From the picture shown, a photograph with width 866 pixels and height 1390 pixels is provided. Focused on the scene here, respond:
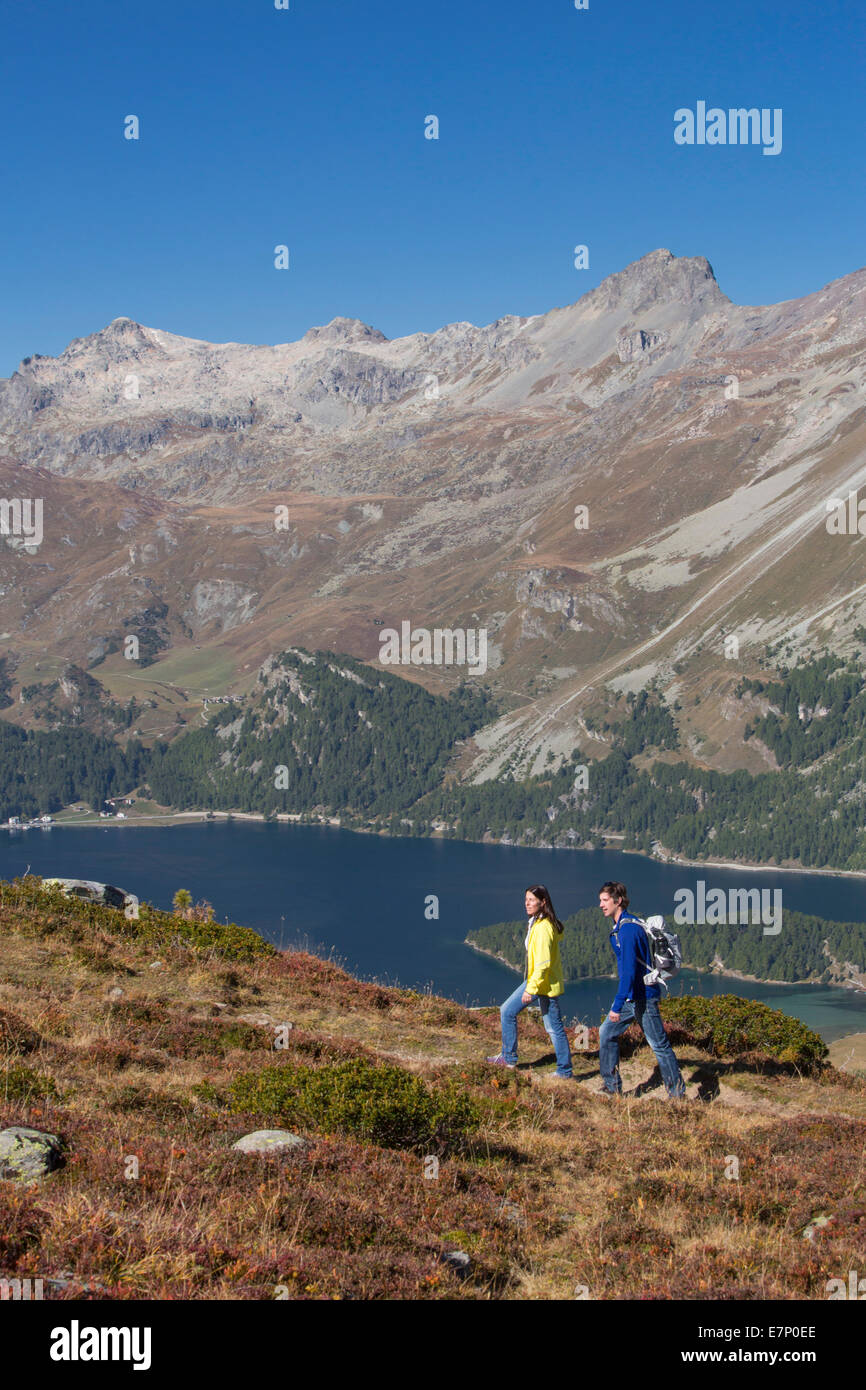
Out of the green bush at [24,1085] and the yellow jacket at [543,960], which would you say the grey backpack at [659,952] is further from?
the green bush at [24,1085]

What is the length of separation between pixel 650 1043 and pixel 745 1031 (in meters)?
5.01

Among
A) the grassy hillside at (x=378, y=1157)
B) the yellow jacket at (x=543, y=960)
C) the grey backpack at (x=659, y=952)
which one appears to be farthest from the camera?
the yellow jacket at (x=543, y=960)

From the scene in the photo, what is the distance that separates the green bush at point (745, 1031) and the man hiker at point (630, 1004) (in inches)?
146

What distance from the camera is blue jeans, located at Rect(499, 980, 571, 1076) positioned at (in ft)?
61.8

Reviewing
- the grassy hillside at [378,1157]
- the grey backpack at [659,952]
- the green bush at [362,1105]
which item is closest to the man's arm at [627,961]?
the grey backpack at [659,952]

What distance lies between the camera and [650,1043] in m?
18.7

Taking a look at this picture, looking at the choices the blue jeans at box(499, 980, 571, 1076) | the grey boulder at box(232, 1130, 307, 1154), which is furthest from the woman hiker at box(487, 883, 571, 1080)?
the grey boulder at box(232, 1130, 307, 1154)

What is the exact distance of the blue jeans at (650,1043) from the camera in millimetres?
18328

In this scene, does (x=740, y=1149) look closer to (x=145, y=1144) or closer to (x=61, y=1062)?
(x=145, y=1144)

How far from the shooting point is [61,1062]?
596 inches

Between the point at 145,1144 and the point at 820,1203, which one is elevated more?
the point at 145,1144

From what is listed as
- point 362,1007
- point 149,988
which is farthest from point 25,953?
point 362,1007

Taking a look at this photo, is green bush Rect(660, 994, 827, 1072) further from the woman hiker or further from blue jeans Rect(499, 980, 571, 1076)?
the woman hiker
